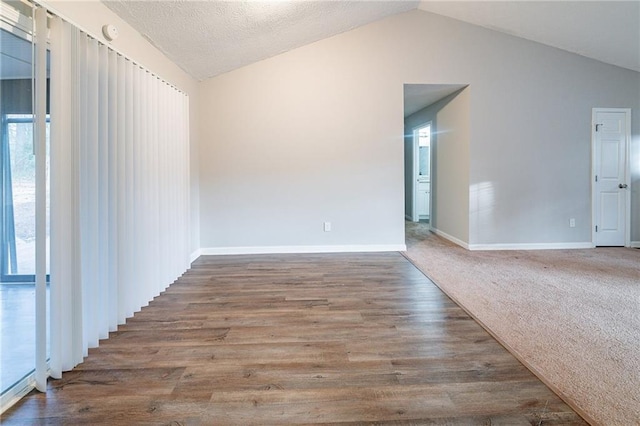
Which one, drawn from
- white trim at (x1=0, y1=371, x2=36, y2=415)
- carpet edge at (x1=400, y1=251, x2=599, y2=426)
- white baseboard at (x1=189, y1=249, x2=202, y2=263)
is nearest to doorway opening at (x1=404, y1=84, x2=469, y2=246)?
carpet edge at (x1=400, y1=251, x2=599, y2=426)

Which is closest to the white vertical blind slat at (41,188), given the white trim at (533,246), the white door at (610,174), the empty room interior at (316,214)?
the empty room interior at (316,214)

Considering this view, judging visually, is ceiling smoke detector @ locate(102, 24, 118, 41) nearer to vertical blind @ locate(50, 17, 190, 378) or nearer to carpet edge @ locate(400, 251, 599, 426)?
vertical blind @ locate(50, 17, 190, 378)

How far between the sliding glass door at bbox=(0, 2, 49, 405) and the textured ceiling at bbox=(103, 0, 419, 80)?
87 centimetres

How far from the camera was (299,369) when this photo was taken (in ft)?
5.96

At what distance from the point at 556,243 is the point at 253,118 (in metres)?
4.66

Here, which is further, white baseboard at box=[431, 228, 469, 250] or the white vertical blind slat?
white baseboard at box=[431, 228, 469, 250]

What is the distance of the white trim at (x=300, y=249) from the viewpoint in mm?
4598

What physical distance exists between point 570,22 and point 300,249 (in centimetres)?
431

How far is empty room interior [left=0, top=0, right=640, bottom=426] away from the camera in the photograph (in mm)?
1660

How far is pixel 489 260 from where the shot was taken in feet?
13.6

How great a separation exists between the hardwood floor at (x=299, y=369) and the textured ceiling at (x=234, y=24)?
7.71 ft

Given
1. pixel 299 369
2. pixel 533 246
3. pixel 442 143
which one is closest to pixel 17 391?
pixel 299 369

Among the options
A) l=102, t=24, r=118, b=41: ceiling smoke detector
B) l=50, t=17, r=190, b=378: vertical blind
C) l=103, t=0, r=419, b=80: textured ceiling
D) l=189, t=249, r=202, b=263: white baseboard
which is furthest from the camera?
l=189, t=249, r=202, b=263: white baseboard

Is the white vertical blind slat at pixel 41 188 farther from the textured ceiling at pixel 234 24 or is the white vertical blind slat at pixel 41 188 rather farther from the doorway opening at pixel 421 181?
the doorway opening at pixel 421 181
